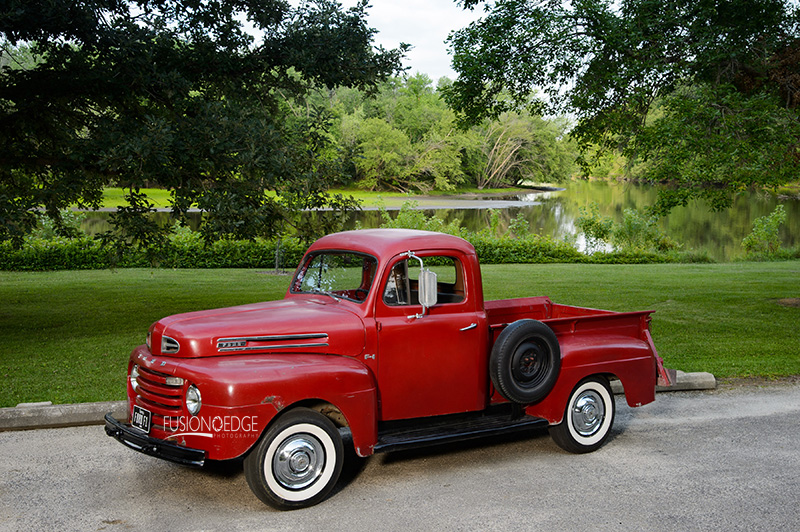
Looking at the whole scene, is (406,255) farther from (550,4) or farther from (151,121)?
(550,4)

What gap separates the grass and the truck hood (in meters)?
2.95

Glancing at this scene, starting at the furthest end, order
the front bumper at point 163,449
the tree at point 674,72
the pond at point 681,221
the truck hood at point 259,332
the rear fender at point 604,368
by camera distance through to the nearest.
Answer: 1. the pond at point 681,221
2. the tree at point 674,72
3. the rear fender at point 604,368
4. the truck hood at point 259,332
5. the front bumper at point 163,449

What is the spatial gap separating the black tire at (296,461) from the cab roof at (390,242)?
152cm

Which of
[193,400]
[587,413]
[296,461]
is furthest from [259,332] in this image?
[587,413]

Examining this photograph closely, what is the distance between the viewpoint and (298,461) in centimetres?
522

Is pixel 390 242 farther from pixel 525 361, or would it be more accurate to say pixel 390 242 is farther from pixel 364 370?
pixel 525 361

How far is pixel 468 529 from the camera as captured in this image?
4875 millimetres

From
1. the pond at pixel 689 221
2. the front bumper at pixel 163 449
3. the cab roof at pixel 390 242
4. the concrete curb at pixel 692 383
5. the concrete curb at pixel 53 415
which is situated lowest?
the concrete curb at pixel 692 383

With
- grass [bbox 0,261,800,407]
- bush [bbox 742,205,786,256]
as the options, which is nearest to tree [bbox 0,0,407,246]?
grass [bbox 0,261,800,407]

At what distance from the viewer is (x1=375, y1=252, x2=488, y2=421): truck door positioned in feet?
19.2

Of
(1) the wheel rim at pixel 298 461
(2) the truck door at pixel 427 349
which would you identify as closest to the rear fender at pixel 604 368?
(2) the truck door at pixel 427 349

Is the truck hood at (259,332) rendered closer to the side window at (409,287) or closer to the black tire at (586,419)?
the side window at (409,287)

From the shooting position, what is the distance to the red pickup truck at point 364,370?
5070 mm

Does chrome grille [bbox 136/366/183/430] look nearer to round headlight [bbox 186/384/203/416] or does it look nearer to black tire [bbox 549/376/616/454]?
round headlight [bbox 186/384/203/416]
